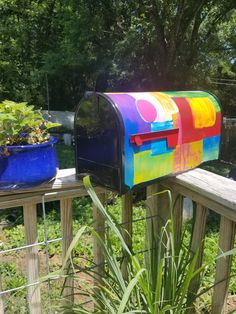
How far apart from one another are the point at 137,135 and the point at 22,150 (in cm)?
32

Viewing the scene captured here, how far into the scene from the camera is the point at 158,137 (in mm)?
1001

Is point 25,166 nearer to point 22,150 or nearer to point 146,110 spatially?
point 22,150

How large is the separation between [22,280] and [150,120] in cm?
168

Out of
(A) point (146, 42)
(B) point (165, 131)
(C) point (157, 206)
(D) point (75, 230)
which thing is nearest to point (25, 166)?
(B) point (165, 131)

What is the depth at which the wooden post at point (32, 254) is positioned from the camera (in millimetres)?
1048

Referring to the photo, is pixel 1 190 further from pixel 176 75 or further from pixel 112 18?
pixel 112 18

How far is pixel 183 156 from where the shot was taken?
3.68 feet

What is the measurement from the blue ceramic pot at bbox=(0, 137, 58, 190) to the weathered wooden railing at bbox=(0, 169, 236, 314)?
89 mm

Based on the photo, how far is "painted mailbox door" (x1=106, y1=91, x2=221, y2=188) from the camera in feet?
3.05

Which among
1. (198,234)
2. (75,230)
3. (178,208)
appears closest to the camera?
(198,234)

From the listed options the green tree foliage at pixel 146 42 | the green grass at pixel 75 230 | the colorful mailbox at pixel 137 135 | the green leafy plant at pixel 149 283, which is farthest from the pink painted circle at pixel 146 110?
the green tree foliage at pixel 146 42

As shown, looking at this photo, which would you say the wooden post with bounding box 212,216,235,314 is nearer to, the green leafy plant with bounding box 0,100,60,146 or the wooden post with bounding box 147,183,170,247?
the wooden post with bounding box 147,183,170,247

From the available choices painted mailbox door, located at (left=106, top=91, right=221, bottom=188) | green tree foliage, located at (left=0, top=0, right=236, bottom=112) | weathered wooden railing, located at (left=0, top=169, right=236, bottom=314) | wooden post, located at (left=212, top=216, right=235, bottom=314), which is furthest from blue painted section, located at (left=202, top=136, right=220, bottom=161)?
green tree foliage, located at (left=0, top=0, right=236, bottom=112)

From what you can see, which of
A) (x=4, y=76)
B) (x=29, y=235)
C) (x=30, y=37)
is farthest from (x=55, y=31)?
(x=29, y=235)
